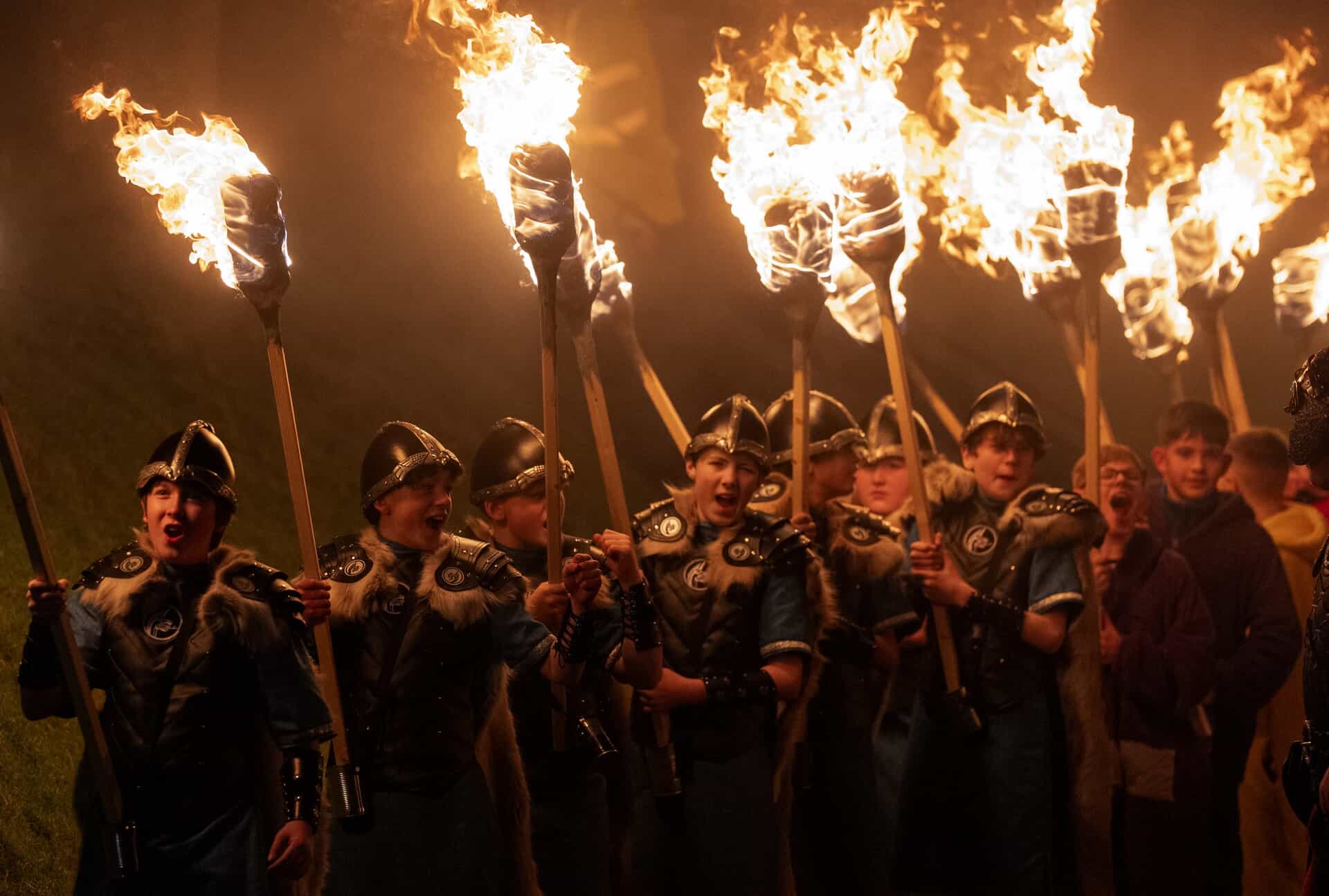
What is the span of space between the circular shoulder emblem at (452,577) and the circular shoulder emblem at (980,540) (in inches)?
106

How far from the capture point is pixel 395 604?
201 inches

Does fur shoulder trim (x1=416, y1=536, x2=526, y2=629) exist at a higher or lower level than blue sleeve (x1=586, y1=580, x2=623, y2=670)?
higher

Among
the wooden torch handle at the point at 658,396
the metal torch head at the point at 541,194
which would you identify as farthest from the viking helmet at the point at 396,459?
the wooden torch handle at the point at 658,396

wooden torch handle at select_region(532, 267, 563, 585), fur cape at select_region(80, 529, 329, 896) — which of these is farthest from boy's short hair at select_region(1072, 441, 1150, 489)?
fur cape at select_region(80, 529, 329, 896)

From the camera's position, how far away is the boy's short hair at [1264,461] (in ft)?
27.3

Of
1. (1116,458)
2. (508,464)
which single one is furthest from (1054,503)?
(508,464)

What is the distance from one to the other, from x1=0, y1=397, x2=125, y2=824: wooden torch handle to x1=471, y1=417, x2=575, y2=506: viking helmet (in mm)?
1947

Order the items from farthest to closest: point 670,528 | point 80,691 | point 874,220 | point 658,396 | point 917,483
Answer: point 658,396
point 874,220
point 917,483
point 670,528
point 80,691

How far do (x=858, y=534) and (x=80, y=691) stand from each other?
12.4ft

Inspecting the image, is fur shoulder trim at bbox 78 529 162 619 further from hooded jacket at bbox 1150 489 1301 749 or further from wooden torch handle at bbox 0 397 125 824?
hooded jacket at bbox 1150 489 1301 749

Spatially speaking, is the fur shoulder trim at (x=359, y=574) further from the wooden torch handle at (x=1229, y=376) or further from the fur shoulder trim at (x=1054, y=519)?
the wooden torch handle at (x=1229, y=376)

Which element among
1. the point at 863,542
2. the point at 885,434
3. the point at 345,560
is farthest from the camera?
the point at 885,434

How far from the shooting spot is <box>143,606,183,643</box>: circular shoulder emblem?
4.63 metres

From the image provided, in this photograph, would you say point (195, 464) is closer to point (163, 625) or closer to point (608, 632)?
point (163, 625)
